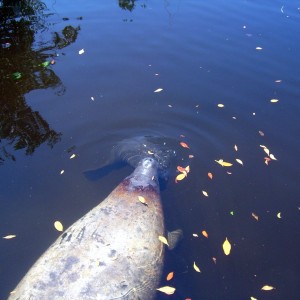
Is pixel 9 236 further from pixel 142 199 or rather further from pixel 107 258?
pixel 142 199

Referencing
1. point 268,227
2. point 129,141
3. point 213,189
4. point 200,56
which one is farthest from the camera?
point 200,56

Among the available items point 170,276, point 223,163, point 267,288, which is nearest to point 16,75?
point 223,163

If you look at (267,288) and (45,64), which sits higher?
(45,64)

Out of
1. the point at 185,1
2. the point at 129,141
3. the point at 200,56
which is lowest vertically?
the point at 129,141

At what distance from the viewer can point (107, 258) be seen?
3.76 meters

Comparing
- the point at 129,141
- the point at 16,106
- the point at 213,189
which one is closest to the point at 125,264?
the point at 213,189

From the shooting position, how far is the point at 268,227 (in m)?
5.07

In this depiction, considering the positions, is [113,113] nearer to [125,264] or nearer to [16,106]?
[16,106]

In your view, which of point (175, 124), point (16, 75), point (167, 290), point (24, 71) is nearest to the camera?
point (167, 290)

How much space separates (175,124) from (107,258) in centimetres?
360

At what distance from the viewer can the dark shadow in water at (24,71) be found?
6163 mm

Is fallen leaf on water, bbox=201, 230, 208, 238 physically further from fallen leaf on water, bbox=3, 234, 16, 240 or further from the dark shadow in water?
the dark shadow in water

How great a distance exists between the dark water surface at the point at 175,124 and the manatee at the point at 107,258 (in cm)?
60

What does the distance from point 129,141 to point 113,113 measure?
0.95m
